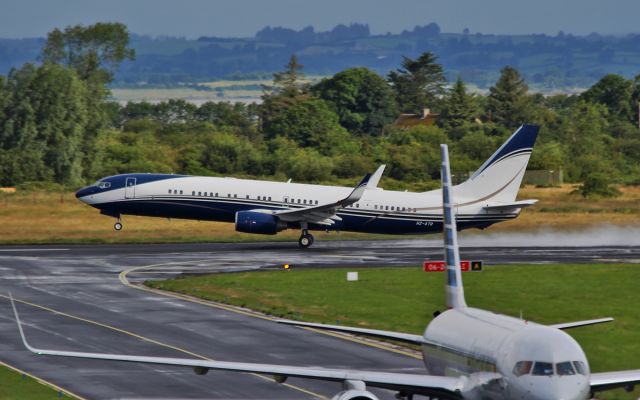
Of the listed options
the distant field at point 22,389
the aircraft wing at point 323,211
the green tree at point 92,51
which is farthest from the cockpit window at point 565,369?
the green tree at point 92,51

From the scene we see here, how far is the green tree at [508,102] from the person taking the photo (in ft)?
594

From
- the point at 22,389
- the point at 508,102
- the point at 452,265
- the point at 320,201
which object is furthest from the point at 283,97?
the point at 452,265

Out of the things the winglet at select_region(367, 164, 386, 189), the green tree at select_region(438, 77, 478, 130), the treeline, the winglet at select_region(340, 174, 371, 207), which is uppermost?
the green tree at select_region(438, 77, 478, 130)

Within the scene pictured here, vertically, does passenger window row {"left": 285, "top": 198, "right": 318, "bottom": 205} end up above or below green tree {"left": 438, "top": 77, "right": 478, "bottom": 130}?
below

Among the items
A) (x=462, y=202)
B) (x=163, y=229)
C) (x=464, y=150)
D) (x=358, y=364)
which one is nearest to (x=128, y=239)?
(x=163, y=229)

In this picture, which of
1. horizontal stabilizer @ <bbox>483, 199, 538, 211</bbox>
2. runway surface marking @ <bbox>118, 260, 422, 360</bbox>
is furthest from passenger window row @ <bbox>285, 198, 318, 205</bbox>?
runway surface marking @ <bbox>118, 260, 422, 360</bbox>

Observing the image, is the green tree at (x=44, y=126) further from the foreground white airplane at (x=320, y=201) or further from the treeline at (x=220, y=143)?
the foreground white airplane at (x=320, y=201)

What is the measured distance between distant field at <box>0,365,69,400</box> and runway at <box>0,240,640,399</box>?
54 cm

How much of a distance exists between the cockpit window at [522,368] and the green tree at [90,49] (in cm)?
13269

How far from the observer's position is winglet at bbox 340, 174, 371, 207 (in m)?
67.8

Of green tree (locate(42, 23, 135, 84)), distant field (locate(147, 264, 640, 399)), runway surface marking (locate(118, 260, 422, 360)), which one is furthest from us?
green tree (locate(42, 23, 135, 84))

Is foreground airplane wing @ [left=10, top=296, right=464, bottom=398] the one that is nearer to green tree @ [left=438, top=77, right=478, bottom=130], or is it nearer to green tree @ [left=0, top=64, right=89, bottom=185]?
green tree @ [left=0, top=64, right=89, bottom=185]

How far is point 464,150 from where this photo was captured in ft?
420

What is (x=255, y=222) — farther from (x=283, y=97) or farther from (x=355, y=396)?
(x=283, y=97)
